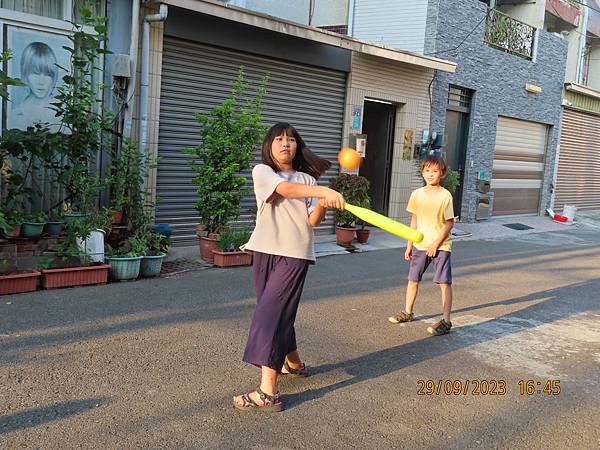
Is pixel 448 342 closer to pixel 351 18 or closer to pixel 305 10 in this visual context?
pixel 351 18

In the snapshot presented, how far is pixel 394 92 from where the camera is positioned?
509 inches

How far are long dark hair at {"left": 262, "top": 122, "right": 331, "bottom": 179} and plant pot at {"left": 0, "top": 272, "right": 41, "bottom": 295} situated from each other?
3572 millimetres

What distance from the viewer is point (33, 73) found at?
7.96m

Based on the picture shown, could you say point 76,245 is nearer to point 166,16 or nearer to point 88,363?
point 88,363

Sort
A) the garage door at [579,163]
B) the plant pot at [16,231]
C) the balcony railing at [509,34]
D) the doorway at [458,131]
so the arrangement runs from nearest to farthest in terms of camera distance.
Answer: the plant pot at [16,231] → the doorway at [458,131] → the balcony railing at [509,34] → the garage door at [579,163]

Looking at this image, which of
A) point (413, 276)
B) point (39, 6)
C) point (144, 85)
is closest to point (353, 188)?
point (144, 85)

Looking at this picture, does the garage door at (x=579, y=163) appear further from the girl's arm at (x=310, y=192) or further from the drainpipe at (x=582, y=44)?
the girl's arm at (x=310, y=192)

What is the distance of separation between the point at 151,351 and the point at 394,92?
9.47 meters

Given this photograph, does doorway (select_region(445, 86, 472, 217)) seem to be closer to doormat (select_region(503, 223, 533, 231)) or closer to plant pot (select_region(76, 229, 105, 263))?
doormat (select_region(503, 223, 533, 231))

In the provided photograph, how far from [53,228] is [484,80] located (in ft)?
37.9

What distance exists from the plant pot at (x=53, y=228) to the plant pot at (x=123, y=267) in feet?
3.82

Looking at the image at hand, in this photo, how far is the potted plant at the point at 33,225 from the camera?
7.41m

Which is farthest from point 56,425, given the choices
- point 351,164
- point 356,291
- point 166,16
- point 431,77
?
point 431,77

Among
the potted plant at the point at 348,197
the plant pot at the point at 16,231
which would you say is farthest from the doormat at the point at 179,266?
the potted plant at the point at 348,197
